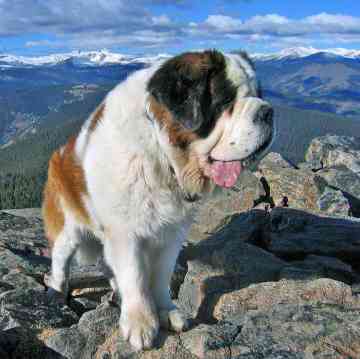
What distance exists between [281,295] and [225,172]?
5.57 ft

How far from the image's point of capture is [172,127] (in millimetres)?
3887

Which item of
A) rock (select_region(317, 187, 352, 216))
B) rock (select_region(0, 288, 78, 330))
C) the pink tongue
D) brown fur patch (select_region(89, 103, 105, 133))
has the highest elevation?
brown fur patch (select_region(89, 103, 105, 133))

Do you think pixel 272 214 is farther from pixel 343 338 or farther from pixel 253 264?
pixel 343 338

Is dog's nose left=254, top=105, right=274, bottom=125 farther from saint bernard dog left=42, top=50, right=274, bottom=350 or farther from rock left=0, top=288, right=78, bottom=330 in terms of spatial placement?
rock left=0, top=288, right=78, bottom=330

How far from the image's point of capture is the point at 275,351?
3.65 metres

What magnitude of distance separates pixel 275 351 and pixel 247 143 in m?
1.57

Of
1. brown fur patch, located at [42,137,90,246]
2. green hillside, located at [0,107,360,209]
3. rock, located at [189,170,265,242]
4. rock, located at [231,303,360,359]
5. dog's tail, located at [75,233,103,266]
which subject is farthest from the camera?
green hillside, located at [0,107,360,209]

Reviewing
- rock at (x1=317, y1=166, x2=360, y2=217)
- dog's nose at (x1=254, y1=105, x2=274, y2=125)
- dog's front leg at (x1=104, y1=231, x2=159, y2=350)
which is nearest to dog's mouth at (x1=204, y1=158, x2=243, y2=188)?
dog's nose at (x1=254, y1=105, x2=274, y2=125)

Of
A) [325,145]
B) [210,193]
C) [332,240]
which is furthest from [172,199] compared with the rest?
[325,145]

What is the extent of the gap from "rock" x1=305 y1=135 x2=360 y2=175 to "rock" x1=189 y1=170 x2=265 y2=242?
9.13 metres

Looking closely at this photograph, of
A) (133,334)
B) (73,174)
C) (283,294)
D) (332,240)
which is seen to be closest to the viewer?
(133,334)

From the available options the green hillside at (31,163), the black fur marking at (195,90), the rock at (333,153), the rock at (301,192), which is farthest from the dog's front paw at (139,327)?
the green hillside at (31,163)

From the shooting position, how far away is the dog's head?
12.4ft

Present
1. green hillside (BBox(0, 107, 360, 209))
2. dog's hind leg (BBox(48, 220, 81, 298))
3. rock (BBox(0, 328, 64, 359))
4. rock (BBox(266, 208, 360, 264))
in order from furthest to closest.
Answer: green hillside (BBox(0, 107, 360, 209)), rock (BBox(266, 208, 360, 264)), dog's hind leg (BBox(48, 220, 81, 298)), rock (BBox(0, 328, 64, 359))
